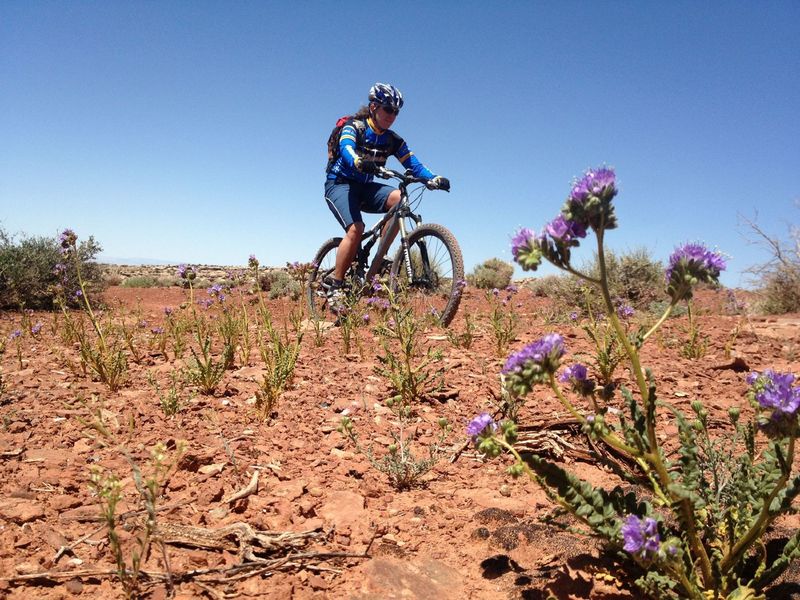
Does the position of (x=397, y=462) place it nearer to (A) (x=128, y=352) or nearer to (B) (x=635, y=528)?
(B) (x=635, y=528)

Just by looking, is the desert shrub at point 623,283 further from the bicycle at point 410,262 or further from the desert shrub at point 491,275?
the bicycle at point 410,262

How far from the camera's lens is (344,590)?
4.87 ft

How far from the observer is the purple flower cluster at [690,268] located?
133 cm

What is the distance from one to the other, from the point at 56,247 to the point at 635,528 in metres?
13.9

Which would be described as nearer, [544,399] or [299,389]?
[544,399]

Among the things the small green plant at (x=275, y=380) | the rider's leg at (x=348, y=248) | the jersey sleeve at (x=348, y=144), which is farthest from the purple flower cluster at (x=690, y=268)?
the rider's leg at (x=348, y=248)

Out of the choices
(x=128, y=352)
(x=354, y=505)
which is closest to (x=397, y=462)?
(x=354, y=505)

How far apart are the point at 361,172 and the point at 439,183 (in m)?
0.89

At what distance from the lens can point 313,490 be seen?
205cm

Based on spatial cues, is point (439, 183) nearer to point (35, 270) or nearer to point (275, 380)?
point (275, 380)

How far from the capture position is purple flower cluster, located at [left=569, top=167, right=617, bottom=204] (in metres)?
1.33

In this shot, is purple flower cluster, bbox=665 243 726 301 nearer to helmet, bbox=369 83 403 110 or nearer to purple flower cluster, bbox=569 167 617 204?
purple flower cluster, bbox=569 167 617 204

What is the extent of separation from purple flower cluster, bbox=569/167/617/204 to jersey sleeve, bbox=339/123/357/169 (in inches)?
171

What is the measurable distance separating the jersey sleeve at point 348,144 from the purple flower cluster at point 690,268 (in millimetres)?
4459
